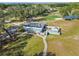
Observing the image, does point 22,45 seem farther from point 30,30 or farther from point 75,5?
point 75,5

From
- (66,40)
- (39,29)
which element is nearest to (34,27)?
(39,29)

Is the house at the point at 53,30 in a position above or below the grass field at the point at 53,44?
above

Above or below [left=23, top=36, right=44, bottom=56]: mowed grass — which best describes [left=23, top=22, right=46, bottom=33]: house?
above

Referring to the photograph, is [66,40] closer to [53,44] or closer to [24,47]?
[53,44]

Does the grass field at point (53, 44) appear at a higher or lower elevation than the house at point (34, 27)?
lower

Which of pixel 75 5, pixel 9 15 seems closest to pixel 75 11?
pixel 75 5

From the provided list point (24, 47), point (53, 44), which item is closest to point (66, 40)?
point (53, 44)

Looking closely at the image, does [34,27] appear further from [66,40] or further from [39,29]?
[66,40]
